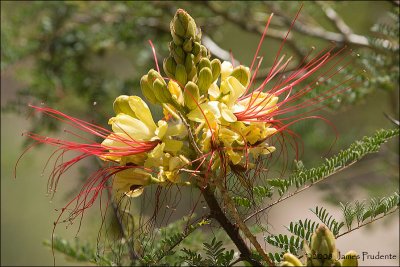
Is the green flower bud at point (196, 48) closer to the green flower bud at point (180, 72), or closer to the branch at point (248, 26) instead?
the green flower bud at point (180, 72)

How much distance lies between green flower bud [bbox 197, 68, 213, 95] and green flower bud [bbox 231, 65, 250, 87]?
0.07m

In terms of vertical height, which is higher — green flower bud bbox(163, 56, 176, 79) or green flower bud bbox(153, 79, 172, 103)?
green flower bud bbox(163, 56, 176, 79)

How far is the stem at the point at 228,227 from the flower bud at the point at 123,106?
7.8 inches

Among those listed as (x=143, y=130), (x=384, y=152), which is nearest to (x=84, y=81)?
(x=384, y=152)

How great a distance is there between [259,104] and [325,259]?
31cm

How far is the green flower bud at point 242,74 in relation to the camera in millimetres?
1137

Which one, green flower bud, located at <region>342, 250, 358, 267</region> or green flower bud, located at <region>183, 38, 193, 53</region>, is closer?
green flower bud, located at <region>342, 250, 358, 267</region>

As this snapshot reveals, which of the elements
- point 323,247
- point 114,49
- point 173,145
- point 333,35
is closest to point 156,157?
point 173,145

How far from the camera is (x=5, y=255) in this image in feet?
9.51

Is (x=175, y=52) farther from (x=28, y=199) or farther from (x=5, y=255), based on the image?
(x=28, y=199)

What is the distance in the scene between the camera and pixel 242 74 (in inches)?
44.8

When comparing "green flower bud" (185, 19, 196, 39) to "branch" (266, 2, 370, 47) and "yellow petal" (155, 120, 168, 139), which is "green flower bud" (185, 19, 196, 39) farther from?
"branch" (266, 2, 370, 47)

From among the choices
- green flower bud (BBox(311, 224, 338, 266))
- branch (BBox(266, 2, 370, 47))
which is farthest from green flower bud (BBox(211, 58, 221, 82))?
branch (BBox(266, 2, 370, 47))

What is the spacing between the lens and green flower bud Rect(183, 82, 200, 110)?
1049 mm
